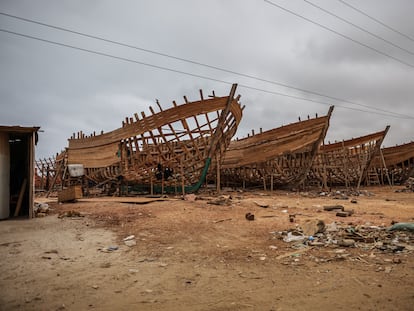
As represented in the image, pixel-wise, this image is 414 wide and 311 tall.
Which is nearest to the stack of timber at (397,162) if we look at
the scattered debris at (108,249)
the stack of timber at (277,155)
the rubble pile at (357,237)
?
the stack of timber at (277,155)

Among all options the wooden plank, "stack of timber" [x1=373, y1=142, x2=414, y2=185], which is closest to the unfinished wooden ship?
the wooden plank

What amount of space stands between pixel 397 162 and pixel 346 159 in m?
6.45

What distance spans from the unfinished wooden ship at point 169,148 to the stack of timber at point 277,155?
3.66m

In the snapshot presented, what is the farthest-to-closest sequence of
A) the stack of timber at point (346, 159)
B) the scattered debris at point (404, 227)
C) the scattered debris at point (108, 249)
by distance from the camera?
the stack of timber at point (346, 159) < the scattered debris at point (404, 227) < the scattered debris at point (108, 249)

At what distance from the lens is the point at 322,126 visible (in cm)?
1584

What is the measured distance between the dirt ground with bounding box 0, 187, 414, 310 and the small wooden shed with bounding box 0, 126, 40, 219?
151cm

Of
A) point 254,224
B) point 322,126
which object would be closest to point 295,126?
point 322,126

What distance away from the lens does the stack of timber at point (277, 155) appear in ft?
52.1

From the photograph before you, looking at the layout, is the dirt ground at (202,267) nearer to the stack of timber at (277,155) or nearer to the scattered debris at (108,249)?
the scattered debris at (108,249)

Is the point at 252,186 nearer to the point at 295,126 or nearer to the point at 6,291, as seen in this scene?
the point at 295,126

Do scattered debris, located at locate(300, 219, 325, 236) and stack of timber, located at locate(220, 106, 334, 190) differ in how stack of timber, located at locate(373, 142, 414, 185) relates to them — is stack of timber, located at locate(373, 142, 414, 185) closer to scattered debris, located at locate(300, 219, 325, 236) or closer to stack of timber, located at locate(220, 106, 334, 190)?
stack of timber, located at locate(220, 106, 334, 190)

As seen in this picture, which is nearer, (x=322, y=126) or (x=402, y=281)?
(x=402, y=281)

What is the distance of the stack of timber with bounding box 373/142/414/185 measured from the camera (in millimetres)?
23047

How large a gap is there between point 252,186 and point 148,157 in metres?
9.24
